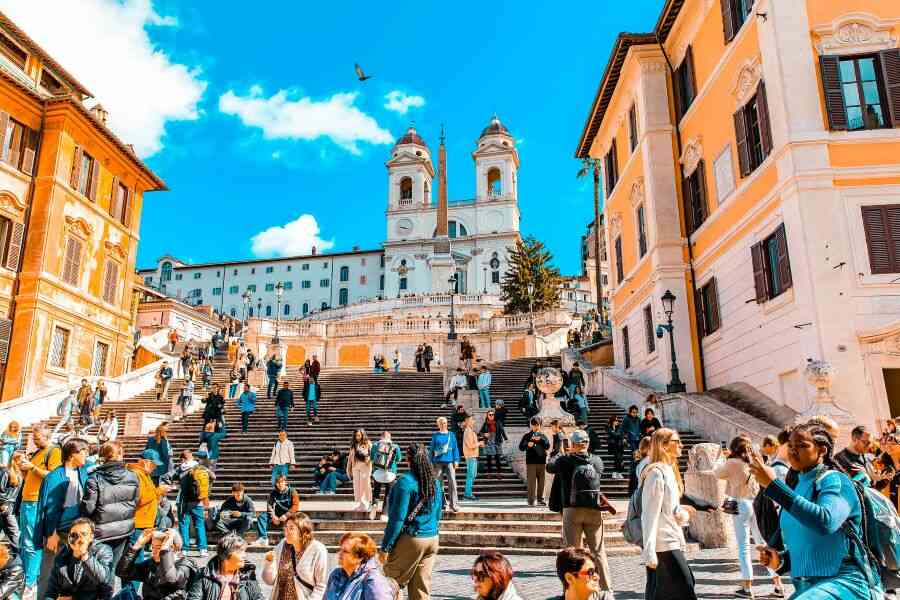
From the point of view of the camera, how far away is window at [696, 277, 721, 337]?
60.8ft

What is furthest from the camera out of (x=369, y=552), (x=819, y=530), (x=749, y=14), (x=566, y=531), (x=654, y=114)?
(x=654, y=114)

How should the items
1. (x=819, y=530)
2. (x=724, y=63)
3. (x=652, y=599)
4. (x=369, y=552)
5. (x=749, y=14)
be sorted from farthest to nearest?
(x=724, y=63) → (x=749, y=14) → (x=652, y=599) → (x=369, y=552) → (x=819, y=530)

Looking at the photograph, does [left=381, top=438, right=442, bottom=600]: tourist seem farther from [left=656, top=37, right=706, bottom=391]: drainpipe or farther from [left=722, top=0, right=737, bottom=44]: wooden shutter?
[left=722, top=0, right=737, bottom=44]: wooden shutter

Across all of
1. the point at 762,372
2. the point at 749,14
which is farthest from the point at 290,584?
the point at 749,14

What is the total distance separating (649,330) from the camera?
21.8 metres

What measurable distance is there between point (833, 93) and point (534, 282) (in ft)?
146

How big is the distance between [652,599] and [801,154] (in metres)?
12.0

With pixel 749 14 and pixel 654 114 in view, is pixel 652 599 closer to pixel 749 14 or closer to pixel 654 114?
pixel 749 14

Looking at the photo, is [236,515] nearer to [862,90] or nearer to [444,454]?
[444,454]

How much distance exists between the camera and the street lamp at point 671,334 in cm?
1739

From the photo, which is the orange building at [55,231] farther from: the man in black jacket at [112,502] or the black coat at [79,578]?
the black coat at [79,578]

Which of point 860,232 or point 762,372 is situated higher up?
point 860,232

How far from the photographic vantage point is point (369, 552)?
4566 mm

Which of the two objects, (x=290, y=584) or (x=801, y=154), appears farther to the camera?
(x=801, y=154)
